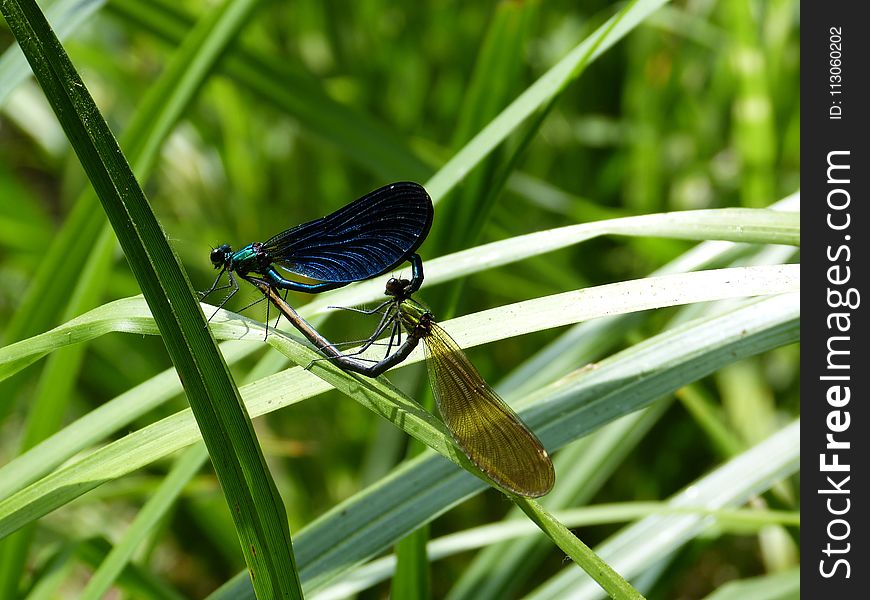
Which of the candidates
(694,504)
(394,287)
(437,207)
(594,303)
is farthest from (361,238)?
(694,504)

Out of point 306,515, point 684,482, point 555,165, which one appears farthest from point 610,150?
point 306,515

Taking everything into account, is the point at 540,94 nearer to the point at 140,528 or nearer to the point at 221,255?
the point at 221,255

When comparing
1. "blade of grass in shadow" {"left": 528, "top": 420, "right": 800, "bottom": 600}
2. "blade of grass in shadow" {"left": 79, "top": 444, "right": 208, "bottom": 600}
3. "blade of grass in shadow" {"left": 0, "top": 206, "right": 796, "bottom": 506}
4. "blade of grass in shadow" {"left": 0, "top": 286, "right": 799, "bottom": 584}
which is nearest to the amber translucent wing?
"blade of grass in shadow" {"left": 0, "top": 286, "right": 799, "bottom": 584}

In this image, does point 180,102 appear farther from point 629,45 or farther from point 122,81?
point 629,45

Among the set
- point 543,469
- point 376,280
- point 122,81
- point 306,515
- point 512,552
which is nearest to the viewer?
point 543,469

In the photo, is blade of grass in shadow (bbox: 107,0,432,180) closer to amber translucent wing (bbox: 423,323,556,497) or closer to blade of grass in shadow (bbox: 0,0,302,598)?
amber translucent wing (bbox: 423,323,556,497)
